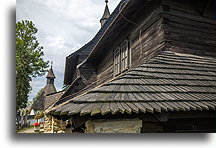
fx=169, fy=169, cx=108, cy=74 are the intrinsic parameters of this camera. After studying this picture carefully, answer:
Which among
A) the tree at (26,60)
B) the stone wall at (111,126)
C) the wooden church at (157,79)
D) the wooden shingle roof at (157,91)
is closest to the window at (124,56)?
the wooden church at (157,79)

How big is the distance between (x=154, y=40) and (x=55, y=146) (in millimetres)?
2427

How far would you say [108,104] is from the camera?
164 cm

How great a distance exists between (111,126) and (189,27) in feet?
8.64

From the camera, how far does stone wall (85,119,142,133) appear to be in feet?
5.86

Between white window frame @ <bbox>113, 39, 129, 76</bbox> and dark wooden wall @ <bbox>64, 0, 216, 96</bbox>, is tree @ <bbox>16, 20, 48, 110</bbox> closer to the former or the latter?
dark wooden wall @ <bbox>64, 0, 216, 96</bbox>

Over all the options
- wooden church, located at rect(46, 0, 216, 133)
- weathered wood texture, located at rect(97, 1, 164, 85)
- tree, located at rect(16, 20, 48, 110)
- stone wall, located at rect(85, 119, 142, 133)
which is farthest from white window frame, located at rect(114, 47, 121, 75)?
stone wall, located at rect(85, 119, 142, 133)

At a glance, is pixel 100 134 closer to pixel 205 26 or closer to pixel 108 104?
pixel 108 104

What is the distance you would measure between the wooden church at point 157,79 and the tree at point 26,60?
0.50 metres

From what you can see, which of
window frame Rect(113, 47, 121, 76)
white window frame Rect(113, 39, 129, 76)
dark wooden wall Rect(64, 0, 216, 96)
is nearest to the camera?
dark wooden wall Rect(64, 0, 216, 96)

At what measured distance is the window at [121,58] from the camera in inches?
177

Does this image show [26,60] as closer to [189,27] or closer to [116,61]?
[189,27]

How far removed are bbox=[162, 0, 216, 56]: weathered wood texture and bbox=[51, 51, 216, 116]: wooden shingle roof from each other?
0.44m

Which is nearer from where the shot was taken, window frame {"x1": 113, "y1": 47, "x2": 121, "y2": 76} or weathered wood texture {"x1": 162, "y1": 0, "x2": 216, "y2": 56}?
weathered wood texture {"x1": 162, "y1": 0, "x2": 216, "y2": 56}

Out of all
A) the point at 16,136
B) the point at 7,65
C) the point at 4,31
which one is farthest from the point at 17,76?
the point at 16,136
